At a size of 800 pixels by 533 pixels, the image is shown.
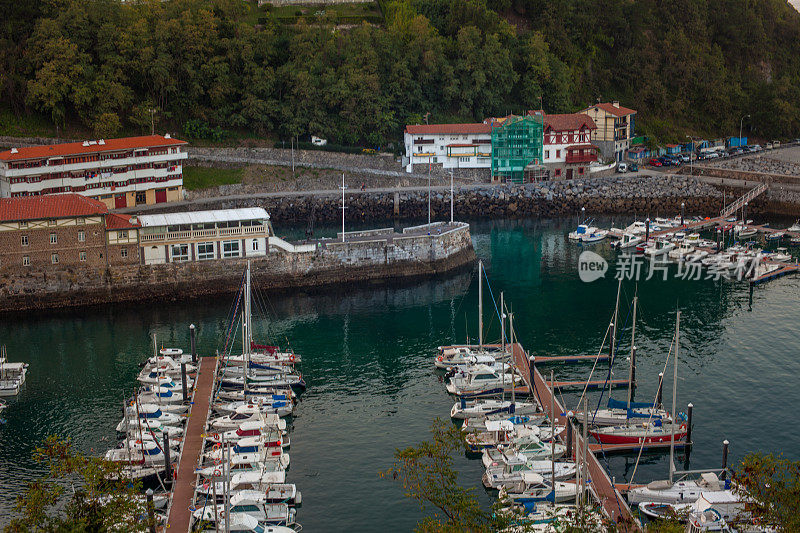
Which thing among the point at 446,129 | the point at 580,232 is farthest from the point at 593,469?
the point at 446,129

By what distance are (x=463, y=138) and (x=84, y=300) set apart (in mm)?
47253

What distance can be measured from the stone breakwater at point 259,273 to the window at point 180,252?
54 cm

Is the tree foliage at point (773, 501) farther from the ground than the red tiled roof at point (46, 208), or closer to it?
closer to it

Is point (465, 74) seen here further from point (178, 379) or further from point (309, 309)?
point (178, 379)

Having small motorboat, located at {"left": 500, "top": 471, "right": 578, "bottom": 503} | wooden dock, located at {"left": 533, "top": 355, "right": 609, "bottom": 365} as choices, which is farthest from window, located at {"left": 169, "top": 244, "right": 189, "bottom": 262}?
small motorboat, located at {"left": 500, "top": 471, "right": 578, "bottom": 503}

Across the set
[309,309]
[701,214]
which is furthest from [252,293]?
[701,214]

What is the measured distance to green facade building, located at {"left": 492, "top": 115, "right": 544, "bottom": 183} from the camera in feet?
332

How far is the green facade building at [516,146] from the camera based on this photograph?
10125 cm

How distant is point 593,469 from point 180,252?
1465 inches

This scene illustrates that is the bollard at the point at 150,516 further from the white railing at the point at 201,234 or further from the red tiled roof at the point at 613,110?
the red tiled roof at the point at 613,110

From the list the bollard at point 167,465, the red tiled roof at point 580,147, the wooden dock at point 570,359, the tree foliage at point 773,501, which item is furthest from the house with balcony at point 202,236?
the tree foliage at point 773,501

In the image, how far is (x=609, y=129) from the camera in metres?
109

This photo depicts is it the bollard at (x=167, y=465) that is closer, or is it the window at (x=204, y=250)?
the bollard at (x=167, y=465)

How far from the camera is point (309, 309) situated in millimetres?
68125
